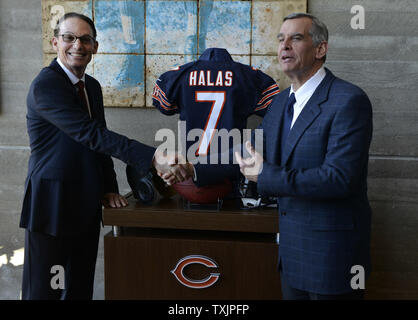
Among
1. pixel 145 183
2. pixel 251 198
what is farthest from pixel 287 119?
pixel 145 183

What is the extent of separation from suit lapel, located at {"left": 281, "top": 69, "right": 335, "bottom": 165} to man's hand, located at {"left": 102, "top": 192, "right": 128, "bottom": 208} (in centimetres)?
90

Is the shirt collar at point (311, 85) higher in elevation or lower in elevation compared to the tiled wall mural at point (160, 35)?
lower

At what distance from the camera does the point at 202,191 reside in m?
1.94

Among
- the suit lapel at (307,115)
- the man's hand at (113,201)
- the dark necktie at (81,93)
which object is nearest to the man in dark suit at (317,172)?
the suit lapel at (307,115)

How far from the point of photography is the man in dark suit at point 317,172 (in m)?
1.33

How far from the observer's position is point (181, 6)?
2631mm

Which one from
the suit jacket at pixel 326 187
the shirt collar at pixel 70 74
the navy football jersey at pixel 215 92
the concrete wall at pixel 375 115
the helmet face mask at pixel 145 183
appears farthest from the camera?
the concrete wall at pixel 375 115

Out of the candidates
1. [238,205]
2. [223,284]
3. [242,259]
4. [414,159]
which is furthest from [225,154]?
[414,159]

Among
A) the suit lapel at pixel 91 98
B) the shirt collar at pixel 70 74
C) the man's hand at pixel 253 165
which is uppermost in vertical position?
the shirt collar at pixel 70 74

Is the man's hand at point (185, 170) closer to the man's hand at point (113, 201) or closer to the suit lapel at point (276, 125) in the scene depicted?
the man's hand at point (113, 201)

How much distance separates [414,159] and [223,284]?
1.54 m

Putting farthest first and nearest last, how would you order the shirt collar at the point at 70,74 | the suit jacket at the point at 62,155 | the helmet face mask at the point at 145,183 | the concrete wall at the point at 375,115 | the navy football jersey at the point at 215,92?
the concrete wall at the point at 375,115 < the navy football jersey at the point at 215,92 < the helmet face mask at the point at 145,183 < the shirt collar at the point at 70,74 < the suit jacket at the point at 62,155

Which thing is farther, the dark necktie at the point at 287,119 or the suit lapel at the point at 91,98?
the suit lapel at the point at 91,98
